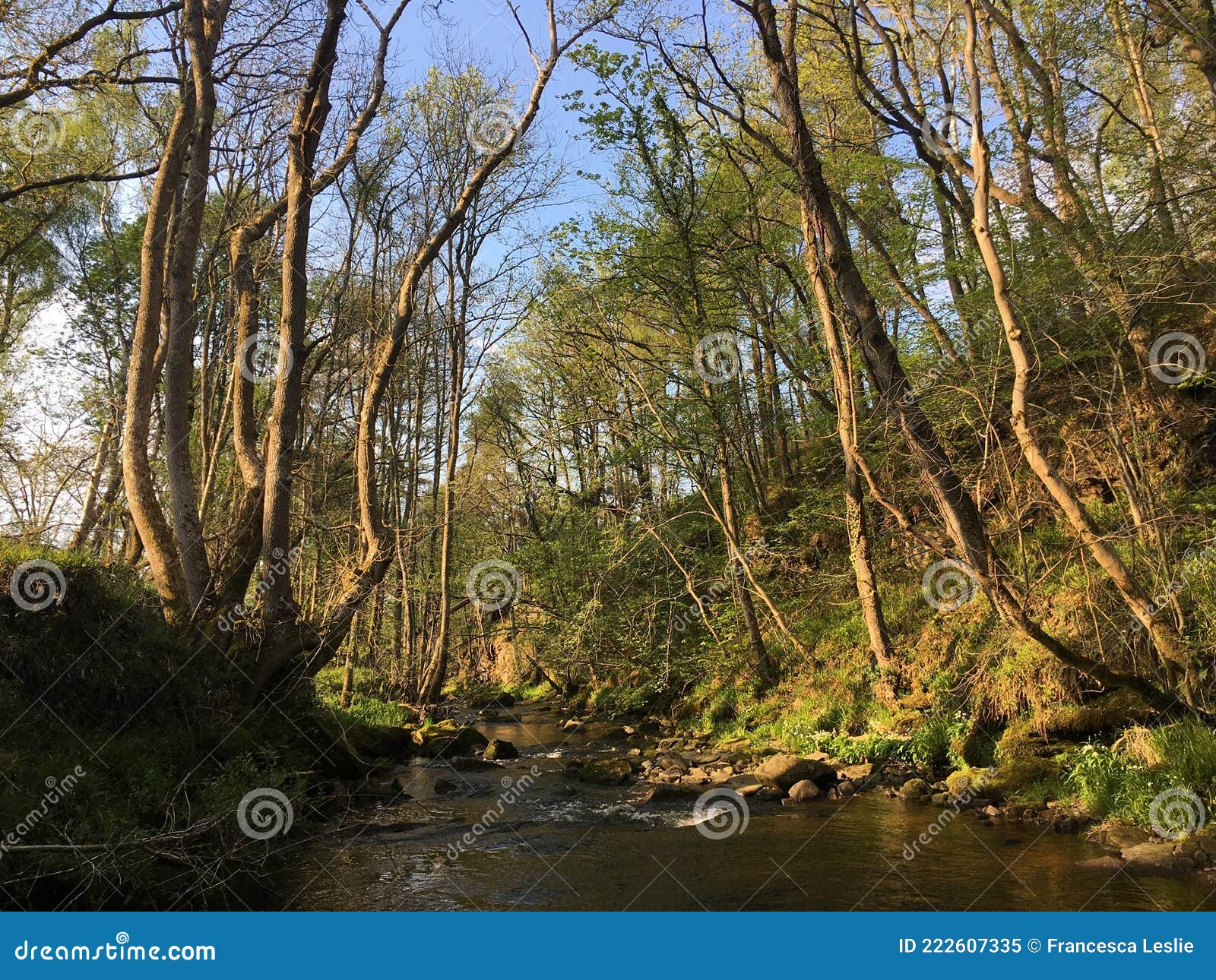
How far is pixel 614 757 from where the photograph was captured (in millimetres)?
12438

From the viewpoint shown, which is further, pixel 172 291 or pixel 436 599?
pixel 436 599

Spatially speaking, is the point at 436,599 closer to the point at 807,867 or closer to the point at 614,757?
the point at 614,757

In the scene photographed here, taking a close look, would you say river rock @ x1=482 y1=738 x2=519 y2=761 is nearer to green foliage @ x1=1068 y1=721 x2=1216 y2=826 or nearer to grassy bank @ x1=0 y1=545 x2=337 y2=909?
grassy bank @ x1=0 y1=545 x2=337 y2=909

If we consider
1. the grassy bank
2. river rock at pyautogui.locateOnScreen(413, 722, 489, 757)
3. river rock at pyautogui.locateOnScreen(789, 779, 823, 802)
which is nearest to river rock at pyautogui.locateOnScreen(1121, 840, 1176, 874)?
river rock at pyautogui.locateOnScreen(789, 779, 823, 802)

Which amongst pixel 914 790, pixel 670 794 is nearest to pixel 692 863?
pixel 670 794

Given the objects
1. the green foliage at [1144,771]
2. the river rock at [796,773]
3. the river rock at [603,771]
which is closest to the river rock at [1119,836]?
the green foliage at [1144,771]

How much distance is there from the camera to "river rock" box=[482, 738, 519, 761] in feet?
42.4

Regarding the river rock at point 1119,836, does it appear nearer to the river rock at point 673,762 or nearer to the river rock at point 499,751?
the river rock at point 673,762

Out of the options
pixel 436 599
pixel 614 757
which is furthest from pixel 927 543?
pixel 436 599

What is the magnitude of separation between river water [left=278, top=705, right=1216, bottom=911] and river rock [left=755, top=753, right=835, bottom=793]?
2.07ft

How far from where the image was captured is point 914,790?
27.6 feet

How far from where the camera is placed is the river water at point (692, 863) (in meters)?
5.54

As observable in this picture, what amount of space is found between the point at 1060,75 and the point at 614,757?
13282 mm

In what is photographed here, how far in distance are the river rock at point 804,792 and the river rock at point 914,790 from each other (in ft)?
3.09
